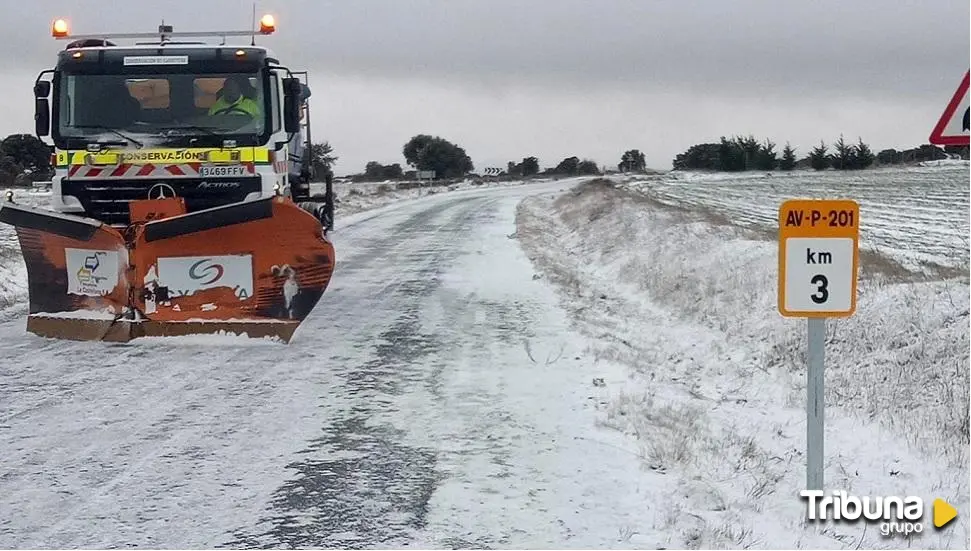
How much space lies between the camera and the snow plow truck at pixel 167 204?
8359 mm

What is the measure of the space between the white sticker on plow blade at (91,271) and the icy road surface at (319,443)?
589 mm

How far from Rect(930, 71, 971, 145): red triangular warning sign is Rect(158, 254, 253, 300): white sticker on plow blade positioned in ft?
19.6

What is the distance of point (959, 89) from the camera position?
400 cm

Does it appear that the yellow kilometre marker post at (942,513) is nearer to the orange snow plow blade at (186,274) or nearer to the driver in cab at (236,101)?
the orange snow plow blade at (186,274)

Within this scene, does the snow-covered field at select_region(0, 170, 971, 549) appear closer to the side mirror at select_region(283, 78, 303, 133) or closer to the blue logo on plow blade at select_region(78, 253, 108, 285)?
the blue logo on plow blade at select_region(78, 253, 108, 285)

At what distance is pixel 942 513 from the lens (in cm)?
438

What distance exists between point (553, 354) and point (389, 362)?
1.41 m

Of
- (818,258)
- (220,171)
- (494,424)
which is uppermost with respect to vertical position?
(220,171)

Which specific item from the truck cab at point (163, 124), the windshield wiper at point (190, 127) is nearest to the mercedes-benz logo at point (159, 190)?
the truck cab at point (163, 124)

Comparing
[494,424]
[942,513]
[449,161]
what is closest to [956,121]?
[942,513]

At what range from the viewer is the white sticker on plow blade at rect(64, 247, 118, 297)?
8.44 m

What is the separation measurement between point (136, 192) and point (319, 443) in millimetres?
4594

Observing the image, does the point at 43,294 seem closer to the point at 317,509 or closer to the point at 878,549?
the point at 317,509

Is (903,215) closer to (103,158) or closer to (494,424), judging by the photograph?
(103,158)
